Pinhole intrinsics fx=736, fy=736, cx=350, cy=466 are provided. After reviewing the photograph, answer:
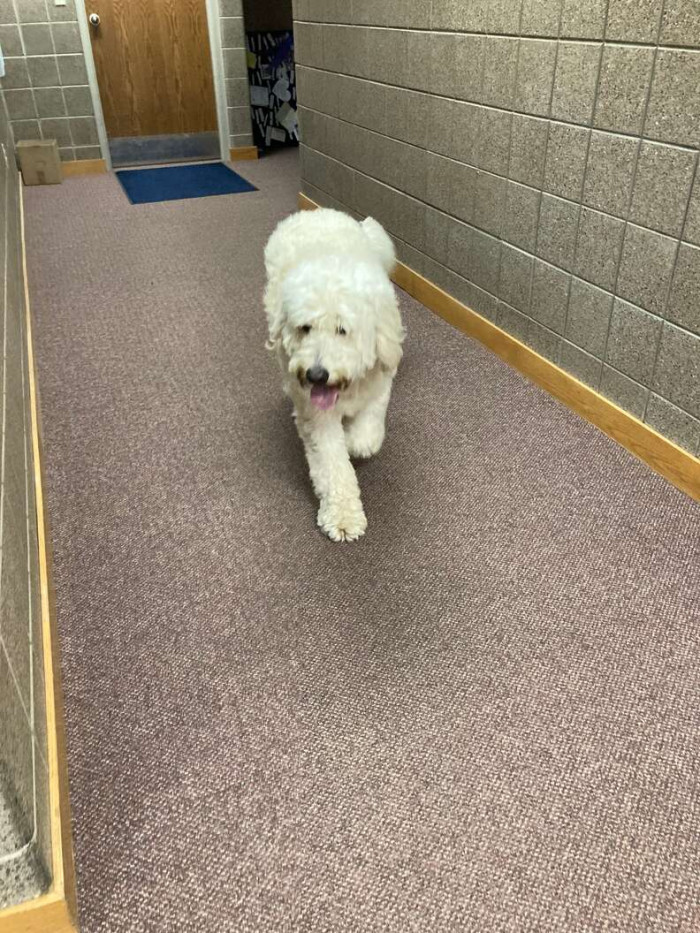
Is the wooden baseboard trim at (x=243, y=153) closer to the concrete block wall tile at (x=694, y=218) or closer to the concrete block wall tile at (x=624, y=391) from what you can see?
the concrete block wall tile at (x=624, y=391)

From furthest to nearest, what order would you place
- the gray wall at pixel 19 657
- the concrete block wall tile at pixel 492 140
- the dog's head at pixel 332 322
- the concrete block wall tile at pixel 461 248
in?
the concrete block wall tile at pixel 461 248 → the concrete block wall tile at pixel 492 140 → the dog's head at pixel 332 322 → the gray wall at pixel 19 657

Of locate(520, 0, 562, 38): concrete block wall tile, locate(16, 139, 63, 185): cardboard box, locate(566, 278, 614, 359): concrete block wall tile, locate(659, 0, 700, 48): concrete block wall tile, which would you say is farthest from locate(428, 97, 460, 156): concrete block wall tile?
locate(16, 139, 63, 185): cardboard box

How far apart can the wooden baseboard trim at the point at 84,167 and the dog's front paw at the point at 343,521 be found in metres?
5.25

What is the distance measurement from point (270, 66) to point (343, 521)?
18.5ft

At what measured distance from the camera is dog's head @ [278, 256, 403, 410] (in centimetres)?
173

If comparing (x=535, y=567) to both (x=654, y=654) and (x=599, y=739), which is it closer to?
(x=654, y=654)

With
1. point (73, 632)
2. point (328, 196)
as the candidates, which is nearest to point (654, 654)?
point (73, 632)

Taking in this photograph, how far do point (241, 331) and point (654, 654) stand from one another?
2194mm

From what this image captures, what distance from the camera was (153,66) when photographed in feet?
19.5

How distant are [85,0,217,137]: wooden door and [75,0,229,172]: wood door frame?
0.05m

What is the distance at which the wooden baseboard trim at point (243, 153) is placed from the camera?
6316mm

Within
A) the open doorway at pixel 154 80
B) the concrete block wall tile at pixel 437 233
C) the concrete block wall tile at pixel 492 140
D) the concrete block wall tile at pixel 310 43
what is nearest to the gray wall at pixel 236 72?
the open doorway at pixel 154 80

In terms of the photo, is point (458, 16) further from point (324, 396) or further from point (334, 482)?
point (334, 482)

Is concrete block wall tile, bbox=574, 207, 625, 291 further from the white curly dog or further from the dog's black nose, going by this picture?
the dog's black nose
